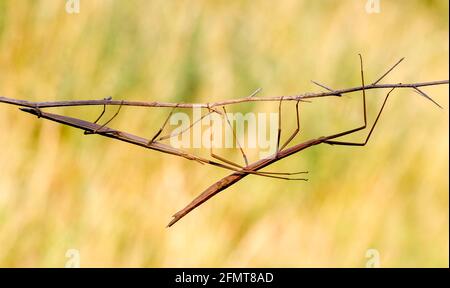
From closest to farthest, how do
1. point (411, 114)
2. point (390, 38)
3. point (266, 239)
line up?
point (266, 239), point (411, 114), point (390, 38)

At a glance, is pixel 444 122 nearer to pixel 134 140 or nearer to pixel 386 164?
pixel 386 164

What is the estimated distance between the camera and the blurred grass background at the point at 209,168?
7.07ft

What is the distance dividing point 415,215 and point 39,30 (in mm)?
1589

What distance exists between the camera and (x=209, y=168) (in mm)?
2496

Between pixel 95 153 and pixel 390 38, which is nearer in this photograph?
pixel 95 153

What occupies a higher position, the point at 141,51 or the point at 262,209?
the point at 141,51

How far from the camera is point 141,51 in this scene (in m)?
2.57

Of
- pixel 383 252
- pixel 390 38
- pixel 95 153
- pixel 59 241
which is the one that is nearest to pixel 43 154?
pixel 95 153

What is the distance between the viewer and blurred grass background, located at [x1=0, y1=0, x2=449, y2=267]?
84.9 inches

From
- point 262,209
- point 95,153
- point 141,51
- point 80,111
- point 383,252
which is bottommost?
point 383,252

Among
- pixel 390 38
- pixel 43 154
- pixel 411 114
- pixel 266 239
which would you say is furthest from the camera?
pixel 390 38

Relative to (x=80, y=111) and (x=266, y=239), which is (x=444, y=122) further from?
(x=80, y=111)

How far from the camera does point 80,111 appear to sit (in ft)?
7.69

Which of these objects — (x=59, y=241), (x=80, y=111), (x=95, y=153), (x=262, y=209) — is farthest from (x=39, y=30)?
(x=262, y=209)
